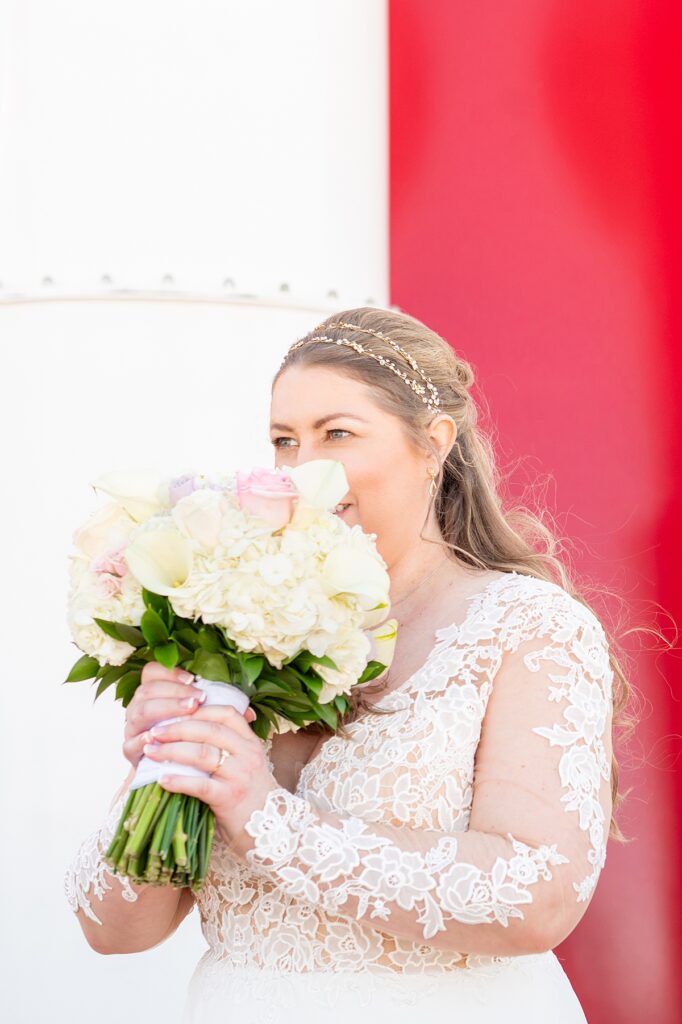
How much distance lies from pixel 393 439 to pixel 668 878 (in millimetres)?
1871

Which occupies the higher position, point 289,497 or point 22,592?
point 289,497

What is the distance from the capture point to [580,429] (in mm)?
3945

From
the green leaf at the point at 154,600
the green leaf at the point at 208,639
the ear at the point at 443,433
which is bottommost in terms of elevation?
the ear at the point at 443,433

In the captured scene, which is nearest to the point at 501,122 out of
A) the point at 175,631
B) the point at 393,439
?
the point at 393,439

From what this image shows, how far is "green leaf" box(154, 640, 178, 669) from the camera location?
189 cm

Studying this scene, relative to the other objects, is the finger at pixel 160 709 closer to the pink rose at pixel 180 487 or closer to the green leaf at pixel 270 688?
the green leaf at pixel 270 688

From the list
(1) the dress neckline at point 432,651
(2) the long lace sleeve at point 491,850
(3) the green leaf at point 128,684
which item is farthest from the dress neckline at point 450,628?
(3) the green leaf at point 128,684

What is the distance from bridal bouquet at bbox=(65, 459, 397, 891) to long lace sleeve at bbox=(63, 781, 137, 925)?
318 millimetres

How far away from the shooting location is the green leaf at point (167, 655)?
74.4 inches

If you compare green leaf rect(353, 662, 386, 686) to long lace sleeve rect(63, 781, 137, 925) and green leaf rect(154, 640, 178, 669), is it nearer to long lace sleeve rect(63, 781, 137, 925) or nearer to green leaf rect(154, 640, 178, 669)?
green leaf rect(154, 640, 178, 669)

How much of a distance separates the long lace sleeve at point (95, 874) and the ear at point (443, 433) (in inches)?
39.8

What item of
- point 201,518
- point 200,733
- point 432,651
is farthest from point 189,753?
point 432,651

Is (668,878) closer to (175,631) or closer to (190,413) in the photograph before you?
(190,413)

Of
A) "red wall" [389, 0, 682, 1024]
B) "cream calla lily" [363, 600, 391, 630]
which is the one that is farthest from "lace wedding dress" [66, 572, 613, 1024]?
"red wall" [389, 0, 682, 1024]
